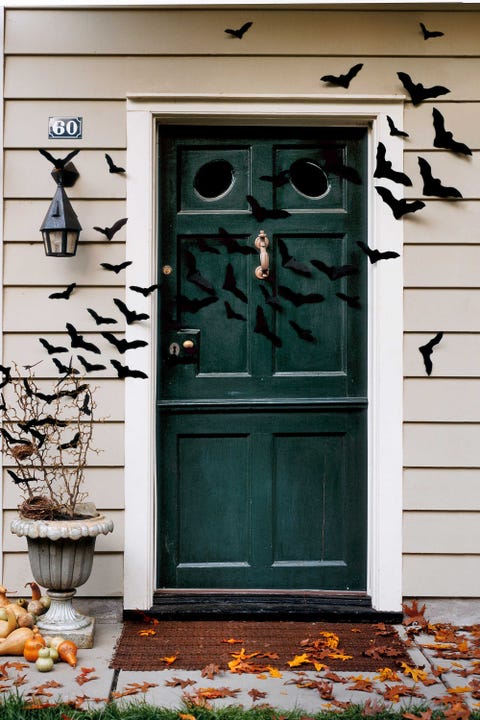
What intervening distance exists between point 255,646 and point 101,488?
3.20 feet

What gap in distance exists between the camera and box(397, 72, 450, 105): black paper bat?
396 centimetres

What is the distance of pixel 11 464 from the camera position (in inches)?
157

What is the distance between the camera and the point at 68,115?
13.1ft

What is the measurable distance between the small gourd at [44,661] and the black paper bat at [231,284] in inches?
68.8

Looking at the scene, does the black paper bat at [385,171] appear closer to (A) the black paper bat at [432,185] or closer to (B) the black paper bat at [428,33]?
(A) the black paper bat at [432,185]

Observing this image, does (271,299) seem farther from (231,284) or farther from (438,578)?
(438,578)

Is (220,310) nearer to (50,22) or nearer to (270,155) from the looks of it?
(270,155)

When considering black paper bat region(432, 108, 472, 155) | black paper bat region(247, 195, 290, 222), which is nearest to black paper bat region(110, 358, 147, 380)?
black paper bat region(247, 195, 290, 222)

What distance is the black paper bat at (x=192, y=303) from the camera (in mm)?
4098

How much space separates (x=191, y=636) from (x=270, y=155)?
7.15 feet

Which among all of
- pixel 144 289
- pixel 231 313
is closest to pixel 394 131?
pixel 231 313

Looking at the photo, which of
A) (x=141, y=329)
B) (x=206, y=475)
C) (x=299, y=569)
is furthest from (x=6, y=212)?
(x=299, y=569)

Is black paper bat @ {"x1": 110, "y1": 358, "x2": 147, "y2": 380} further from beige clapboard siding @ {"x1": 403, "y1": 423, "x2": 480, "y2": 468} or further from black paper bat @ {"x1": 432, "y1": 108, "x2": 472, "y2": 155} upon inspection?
black paper bat @ {"x1": 432, "y1": 108, "x2": 472, "y2": 155}

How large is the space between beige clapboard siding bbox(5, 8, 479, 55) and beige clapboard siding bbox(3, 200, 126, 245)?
680 mm
